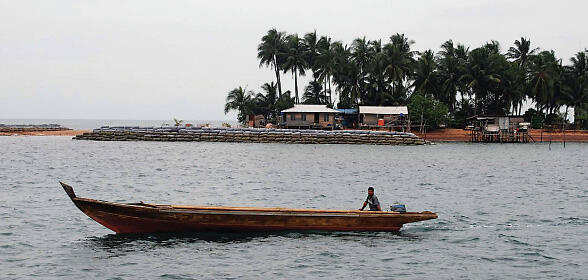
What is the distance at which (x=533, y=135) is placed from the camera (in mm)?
91375

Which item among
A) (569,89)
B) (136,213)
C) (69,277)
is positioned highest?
(569,89)

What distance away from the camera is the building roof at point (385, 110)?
280 feet

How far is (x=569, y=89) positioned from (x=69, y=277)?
89.6m

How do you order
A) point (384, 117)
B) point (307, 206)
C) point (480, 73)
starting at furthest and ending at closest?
point (480, 73), point (384, 117), point (307, 206)

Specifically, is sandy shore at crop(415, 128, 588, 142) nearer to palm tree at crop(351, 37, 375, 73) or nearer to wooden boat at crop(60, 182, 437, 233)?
palm tree at crop(351, 37, 375, 73)

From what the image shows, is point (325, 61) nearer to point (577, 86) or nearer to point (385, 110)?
point (385, 110)

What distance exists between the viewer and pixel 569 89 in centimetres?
9256

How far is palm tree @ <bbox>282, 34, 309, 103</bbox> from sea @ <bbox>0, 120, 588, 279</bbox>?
4134 cm

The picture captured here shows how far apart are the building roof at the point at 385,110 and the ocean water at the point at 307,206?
2739 centimetres

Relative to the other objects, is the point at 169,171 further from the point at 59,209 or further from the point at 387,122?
the point at 387,122

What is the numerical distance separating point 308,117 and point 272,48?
17.9 meters

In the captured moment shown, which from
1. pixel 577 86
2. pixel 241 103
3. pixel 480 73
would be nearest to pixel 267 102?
pixel 241 103

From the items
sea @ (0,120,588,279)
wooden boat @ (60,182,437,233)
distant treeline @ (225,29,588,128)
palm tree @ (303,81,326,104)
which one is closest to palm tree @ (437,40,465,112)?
distant treeline @ (225,29,588,128)

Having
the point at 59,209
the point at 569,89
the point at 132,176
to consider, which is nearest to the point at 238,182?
the point at 132,176
